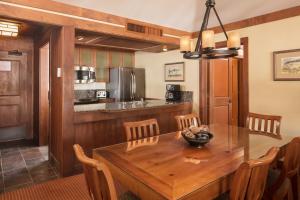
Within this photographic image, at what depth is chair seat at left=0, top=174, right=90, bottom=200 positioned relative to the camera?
2.37 m

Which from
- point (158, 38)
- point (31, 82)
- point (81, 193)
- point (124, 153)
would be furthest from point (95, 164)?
point (31, 82)

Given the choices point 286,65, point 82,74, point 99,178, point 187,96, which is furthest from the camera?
point 82,74

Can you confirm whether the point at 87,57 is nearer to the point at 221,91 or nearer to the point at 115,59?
the point at 115,59

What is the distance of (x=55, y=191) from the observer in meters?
2.51

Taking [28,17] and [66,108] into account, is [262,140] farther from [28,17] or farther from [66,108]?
[28,17]

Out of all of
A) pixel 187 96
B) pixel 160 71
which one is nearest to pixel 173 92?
pixel 187 96

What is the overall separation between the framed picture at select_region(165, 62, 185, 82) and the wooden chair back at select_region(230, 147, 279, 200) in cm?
345

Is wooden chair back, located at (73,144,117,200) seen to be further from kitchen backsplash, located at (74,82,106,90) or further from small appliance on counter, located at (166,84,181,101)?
kitchen backsplash, located at (74,82,106,90)

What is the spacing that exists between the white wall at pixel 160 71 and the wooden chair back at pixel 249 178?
3116 mm

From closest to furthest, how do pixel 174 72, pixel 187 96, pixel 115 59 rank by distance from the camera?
1. pixel 187 96
2. pixel 174 72
3. pixel 115 59

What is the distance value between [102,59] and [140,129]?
12.0 ft

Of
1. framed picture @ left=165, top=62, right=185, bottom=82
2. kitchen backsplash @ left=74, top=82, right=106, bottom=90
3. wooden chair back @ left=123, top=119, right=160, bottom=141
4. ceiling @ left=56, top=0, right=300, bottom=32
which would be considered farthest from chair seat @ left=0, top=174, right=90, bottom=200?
kitchen backsplash @ left=74, top=82, right=106, bottom=90

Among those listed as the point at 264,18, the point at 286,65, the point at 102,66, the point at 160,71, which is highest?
the point at 264,18

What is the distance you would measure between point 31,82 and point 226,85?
4.17m
